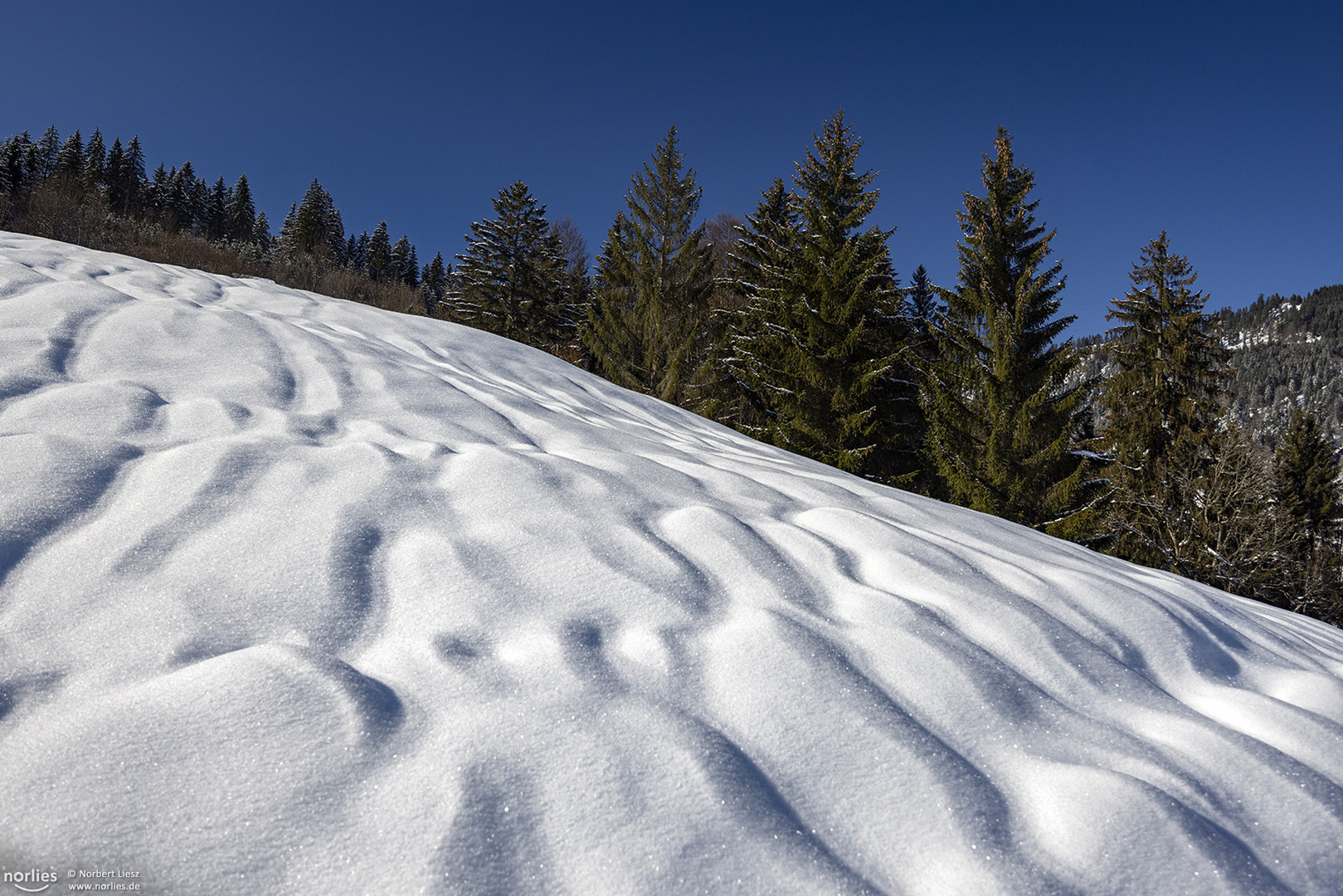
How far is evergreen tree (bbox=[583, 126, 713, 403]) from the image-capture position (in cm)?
1395

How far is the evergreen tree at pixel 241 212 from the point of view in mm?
46469

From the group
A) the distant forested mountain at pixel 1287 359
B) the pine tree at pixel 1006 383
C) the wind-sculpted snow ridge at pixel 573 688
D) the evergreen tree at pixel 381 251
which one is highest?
the distant forested mountain at pixel 1287 359

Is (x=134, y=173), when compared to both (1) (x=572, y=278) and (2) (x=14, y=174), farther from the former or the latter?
(1) (x=572, y=278)

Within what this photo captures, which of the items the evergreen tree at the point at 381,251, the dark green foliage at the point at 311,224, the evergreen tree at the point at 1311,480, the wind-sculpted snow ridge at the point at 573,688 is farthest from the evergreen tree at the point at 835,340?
the evergreen tree at the point at 381,251

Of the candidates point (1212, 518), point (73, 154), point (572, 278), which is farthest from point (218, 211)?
point (1212, 518)

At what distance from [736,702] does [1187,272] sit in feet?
71.0

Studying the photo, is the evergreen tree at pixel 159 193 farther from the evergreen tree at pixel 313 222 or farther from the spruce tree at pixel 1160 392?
the spruce tree at pixel 1160 392

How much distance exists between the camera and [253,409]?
89.3 inches

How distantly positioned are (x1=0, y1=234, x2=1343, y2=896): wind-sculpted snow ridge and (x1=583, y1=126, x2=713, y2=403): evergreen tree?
11941 mm

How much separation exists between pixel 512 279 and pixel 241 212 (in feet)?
130

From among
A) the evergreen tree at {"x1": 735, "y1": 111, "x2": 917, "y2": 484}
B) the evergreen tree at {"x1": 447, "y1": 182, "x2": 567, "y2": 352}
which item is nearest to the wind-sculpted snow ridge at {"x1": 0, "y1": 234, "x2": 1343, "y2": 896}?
the evergreen tree at {"x1": 735, "y1": 111, "x2": 917, "y2": 484}

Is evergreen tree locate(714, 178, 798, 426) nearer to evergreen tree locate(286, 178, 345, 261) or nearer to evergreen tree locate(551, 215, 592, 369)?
evergreen tree locate(551, 215, 592, 369)

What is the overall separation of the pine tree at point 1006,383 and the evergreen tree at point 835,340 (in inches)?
46.6

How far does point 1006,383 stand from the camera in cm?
1247
